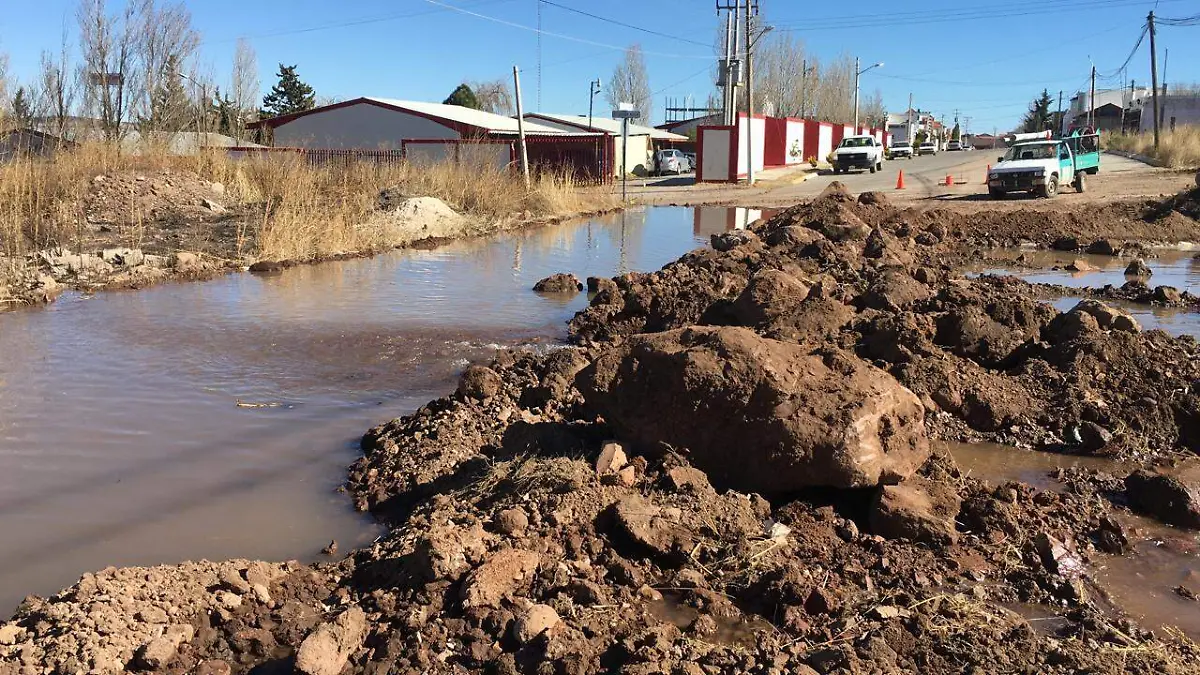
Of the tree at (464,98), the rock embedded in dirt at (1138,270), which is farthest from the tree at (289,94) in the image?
the rock embedded in dirt at (1138,270)

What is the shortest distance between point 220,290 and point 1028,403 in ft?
33.1

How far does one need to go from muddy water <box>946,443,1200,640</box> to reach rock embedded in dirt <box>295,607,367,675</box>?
329 centimetres

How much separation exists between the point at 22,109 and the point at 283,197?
34.3 feet

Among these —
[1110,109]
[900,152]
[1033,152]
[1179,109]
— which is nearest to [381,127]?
[1033,152]

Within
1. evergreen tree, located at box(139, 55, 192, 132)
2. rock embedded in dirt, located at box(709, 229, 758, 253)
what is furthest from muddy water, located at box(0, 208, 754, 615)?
evergreen tree, located at box(139, 55, 192, 132)

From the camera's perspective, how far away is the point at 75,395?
7.05 m

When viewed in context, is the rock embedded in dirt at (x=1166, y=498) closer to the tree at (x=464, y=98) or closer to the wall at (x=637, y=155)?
the wall at (x=637, y=155)

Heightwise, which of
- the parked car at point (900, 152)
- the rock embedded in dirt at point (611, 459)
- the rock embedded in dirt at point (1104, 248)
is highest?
the parked car at point (900, 152)

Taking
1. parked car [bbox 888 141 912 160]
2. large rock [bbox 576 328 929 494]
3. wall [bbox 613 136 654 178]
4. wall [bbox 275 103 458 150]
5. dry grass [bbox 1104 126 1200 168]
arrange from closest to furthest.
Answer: large rock [bbox 576 328 929 494], dry grass [bbox 1104 126 1200 168], wall [bbox 275 103 458 150], wall [bbox 613 136 654 178], parked car [bbox 888 141 912 160]

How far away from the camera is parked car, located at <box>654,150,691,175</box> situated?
5203 cm

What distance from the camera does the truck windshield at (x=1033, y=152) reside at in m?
26.8

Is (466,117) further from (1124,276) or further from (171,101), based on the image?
(1124,276)

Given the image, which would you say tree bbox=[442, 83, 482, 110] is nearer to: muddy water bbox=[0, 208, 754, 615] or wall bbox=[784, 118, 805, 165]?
wall bbox=[784, 118, 805, 165]

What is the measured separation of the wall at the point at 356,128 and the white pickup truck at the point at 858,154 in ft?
67.2
